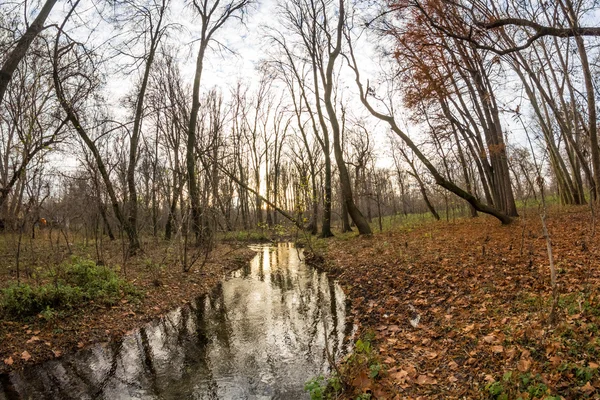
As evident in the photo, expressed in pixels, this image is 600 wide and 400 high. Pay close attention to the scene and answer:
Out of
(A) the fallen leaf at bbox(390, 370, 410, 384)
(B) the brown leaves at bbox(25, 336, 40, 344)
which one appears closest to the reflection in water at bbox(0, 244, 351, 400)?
(B) the brown leaves at bbox(25, 336, 40, 344)

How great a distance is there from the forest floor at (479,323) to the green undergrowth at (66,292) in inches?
215

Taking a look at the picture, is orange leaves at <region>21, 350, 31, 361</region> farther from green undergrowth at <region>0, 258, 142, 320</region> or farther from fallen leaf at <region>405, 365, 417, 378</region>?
fallen leaf at <region>405, 365, 417, 378</region>

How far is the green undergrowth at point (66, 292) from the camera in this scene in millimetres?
6566

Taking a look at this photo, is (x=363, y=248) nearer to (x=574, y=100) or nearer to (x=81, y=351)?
(x=81, y=351)

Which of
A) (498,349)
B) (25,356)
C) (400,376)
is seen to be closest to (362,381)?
(400,376)

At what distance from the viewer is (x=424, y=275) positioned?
816 cm

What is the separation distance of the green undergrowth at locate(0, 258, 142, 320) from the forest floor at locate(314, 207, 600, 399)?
547cm

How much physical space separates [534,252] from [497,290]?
2497 mm

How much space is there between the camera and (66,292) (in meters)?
7.05

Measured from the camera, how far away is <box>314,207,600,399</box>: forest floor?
3.57 m

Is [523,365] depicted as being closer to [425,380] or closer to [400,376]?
[425,380]

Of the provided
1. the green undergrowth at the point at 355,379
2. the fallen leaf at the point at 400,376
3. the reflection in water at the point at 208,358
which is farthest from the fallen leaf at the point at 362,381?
the reflection in water at the point at 208,358

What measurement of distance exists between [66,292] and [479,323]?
7636 millimetres

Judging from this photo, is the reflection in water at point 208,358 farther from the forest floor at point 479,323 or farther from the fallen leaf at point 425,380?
the fallen leaf at point 425,380
